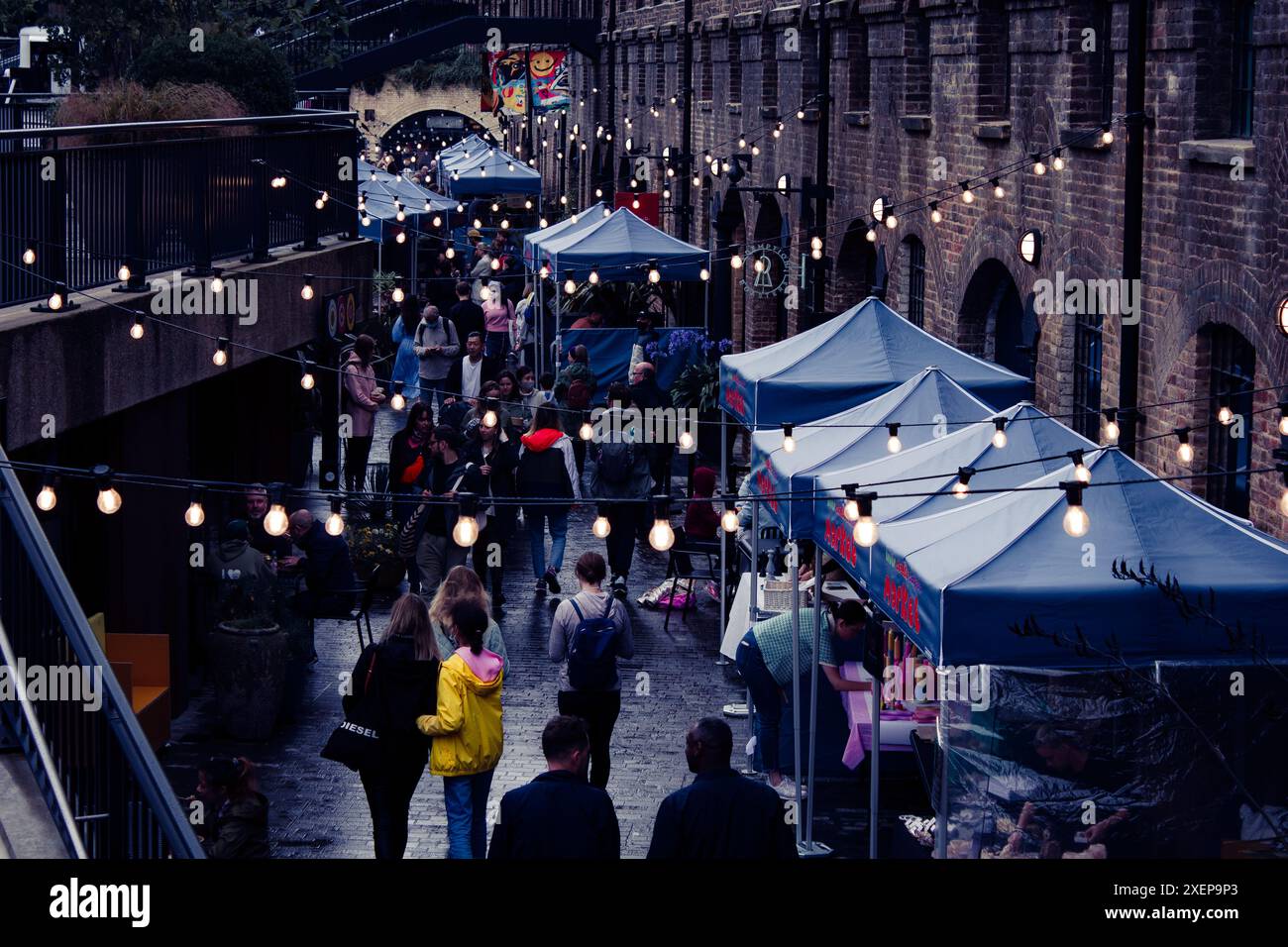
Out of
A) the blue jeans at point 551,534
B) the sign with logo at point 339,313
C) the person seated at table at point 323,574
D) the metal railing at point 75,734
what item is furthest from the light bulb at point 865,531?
the sign with logo at point 339,313

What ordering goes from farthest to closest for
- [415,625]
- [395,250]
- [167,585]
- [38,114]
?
[395,250]
[38,114]
[167,585]
[415,625]

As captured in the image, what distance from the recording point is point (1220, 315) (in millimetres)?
12117

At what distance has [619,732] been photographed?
43.4ft

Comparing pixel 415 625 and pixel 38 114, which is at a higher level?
pixel 38 114

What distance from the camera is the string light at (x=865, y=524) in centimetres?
858

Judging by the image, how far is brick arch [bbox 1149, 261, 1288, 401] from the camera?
11.3 m

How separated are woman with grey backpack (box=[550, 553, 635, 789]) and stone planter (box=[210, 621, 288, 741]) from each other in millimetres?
2650

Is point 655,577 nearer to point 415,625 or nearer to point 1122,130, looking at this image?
point 1122,130

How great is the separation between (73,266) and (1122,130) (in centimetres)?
753

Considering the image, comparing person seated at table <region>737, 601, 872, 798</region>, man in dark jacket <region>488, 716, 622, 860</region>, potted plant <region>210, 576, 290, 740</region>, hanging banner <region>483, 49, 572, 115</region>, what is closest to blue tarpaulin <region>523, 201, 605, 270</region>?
potted plant <region>210, 576, 290, 740</region>

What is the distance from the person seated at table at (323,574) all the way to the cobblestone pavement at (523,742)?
1.74 feet

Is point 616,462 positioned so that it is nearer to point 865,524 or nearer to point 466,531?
point 466,531

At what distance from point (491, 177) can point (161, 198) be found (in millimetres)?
27151
